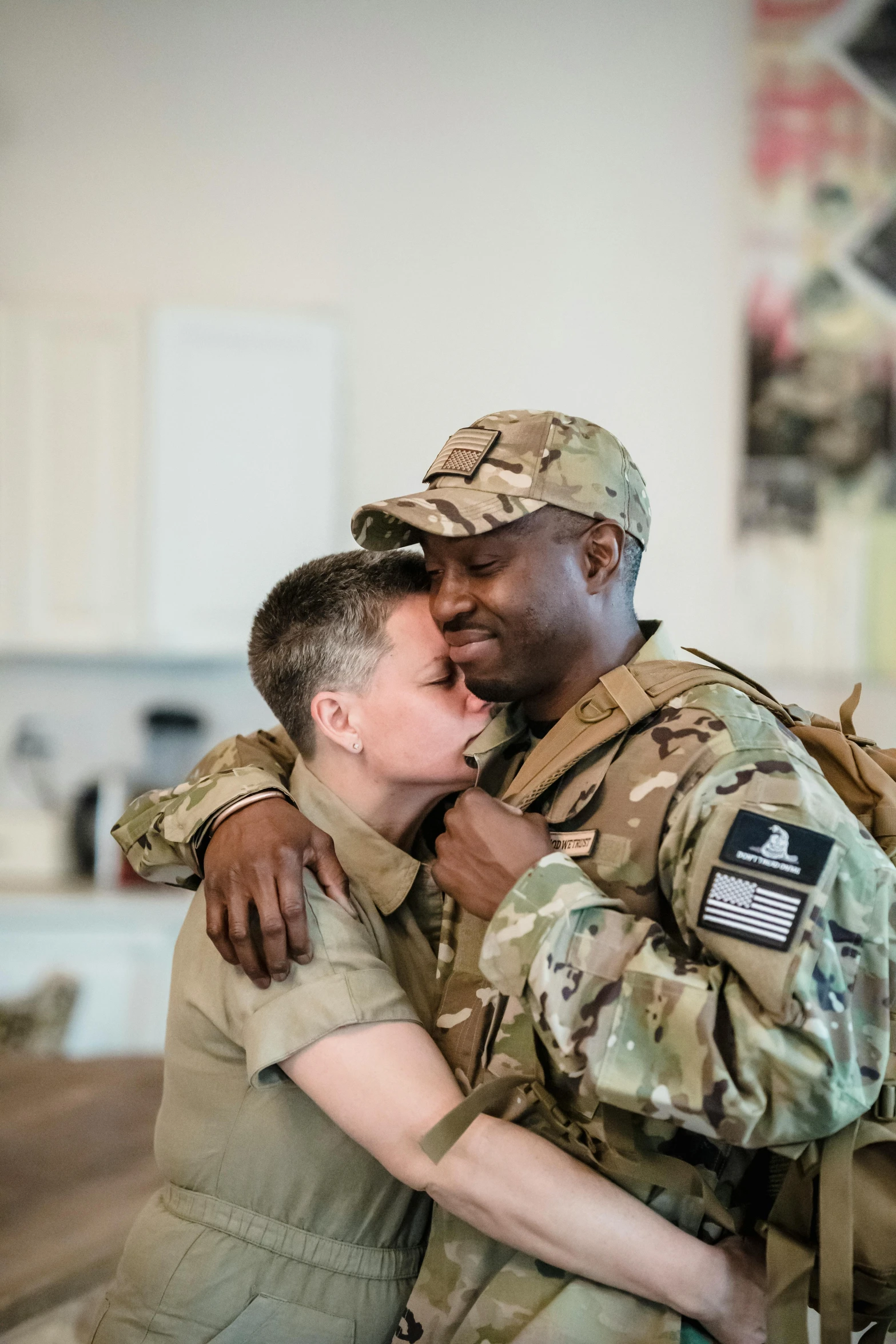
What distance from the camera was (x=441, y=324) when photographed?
4.44m

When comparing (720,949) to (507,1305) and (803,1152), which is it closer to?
(803,1152)

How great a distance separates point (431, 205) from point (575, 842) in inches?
146

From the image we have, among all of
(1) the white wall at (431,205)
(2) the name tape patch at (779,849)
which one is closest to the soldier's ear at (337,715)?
(2) the name tape patch at (779,849)

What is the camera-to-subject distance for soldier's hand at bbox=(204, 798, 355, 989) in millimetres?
1276

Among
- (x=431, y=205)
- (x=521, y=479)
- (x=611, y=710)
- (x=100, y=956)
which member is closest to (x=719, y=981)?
(x=611, y=710)

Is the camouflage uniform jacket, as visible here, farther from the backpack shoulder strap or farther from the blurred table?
the blurred table

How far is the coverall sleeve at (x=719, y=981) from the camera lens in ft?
3.31

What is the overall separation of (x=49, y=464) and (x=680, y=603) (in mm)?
2207

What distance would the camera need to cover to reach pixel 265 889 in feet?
4.22

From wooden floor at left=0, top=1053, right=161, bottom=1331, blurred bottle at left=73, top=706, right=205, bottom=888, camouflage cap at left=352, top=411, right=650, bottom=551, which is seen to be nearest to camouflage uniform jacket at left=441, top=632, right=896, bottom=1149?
camouflage cap at left=352, top=411, right=650, bottom=551

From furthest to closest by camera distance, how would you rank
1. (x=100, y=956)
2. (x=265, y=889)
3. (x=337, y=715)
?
(x=100, y=956) < (x=337, y=715) < (x=265, y=889)

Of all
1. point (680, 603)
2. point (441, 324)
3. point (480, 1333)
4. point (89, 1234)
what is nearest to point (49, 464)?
point (441, 324)

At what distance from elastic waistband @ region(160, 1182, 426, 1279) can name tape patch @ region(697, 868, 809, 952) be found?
61 centimetres

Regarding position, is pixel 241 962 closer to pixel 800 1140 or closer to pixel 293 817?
pixel 293 817
